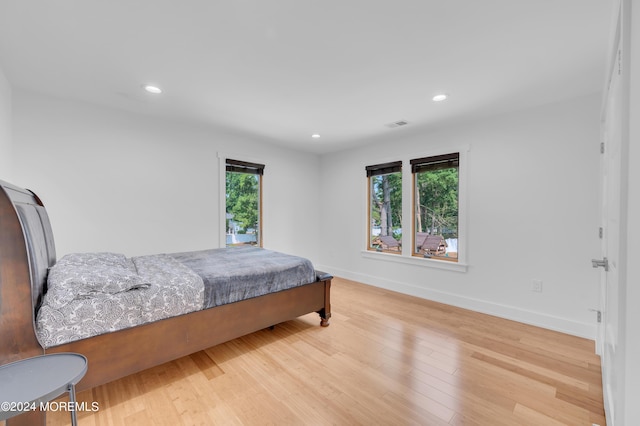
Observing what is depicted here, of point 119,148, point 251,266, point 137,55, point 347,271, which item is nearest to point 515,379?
point 251,266

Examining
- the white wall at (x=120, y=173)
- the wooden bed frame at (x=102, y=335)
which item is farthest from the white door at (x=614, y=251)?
the white wall at (x=120, y=173)

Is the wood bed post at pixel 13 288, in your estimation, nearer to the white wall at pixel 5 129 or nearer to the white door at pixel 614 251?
the white wall at pixel 5 129

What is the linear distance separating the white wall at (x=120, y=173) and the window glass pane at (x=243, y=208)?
252 millimetres

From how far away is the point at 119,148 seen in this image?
10.5 feet

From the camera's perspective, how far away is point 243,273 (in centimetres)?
245

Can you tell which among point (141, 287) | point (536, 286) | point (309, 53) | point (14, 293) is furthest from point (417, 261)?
point (14, 293)

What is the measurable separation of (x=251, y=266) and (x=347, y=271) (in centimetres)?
266

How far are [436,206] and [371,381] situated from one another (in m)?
2.60

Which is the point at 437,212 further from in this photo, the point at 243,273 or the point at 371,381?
the point at 243,273

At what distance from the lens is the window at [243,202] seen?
419cm

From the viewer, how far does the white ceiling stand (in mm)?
1585

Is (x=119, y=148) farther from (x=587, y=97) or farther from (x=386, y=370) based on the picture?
(x=587, y=97)

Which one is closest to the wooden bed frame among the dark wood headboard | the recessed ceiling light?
the dark wood headboard

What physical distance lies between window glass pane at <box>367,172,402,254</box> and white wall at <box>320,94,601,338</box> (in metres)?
0.61
